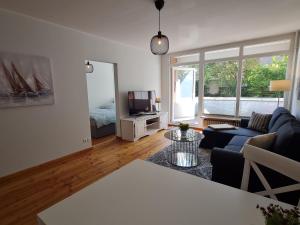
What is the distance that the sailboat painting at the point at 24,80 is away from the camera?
246cm

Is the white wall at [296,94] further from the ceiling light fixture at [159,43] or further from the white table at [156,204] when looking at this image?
the white table at [156,204]

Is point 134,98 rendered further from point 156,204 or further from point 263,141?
point 156,204

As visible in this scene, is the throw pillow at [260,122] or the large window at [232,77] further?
the large window at [232,77]

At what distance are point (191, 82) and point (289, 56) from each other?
2.50m

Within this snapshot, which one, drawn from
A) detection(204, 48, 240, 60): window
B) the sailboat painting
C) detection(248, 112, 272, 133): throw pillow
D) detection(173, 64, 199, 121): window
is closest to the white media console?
detection(173, 64, 199, 121): window

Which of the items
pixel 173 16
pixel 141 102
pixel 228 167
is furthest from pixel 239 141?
pixel 141 102

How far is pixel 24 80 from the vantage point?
265 cm

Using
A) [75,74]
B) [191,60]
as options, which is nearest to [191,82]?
[191,60]

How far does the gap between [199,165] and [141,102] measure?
2.48 meters

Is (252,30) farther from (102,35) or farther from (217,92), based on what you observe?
(102,35)

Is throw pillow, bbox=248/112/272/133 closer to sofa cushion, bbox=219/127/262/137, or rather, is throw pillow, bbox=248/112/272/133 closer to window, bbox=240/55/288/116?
sofa cushion, bbox=219/127/262/137

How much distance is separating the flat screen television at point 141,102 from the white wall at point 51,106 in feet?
3.34

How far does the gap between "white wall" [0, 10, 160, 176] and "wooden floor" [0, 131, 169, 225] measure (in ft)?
0.66

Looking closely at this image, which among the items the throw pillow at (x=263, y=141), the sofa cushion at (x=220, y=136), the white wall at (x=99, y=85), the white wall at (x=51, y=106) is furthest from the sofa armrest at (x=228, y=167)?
the white wall at (x=99, y=85)
